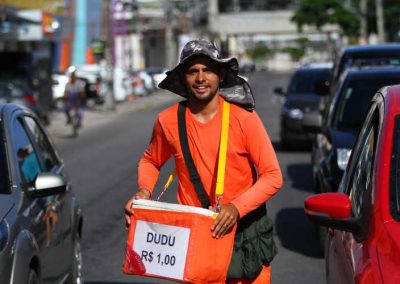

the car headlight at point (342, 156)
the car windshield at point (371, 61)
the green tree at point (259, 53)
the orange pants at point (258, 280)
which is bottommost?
the green tree at point (259, 53)

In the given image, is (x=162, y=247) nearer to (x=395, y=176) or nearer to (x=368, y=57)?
(x=395, y=176)

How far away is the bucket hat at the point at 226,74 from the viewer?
4.76 m

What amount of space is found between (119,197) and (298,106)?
699 centimetres

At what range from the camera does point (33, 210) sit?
238 inches

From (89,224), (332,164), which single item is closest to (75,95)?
(89,224)

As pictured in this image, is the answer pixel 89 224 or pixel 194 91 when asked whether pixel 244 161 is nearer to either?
pixel 194 91

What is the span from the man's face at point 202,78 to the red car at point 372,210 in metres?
0.79

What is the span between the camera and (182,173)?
4.86 meters

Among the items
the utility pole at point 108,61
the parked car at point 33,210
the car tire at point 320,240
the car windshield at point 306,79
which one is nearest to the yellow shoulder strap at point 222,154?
the parked car at point 33,210

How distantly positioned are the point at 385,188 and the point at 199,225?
848 mm

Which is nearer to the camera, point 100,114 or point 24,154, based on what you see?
point 24,154

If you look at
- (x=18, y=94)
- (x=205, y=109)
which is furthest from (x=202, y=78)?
(x=18, y=94)

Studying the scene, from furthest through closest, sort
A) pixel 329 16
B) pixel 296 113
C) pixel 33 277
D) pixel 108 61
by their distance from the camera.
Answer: pixel 329 16, pixel 108 61, pixel 296 113, pixel 33 277

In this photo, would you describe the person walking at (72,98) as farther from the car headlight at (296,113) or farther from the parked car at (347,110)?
the parked car at (347,110)
